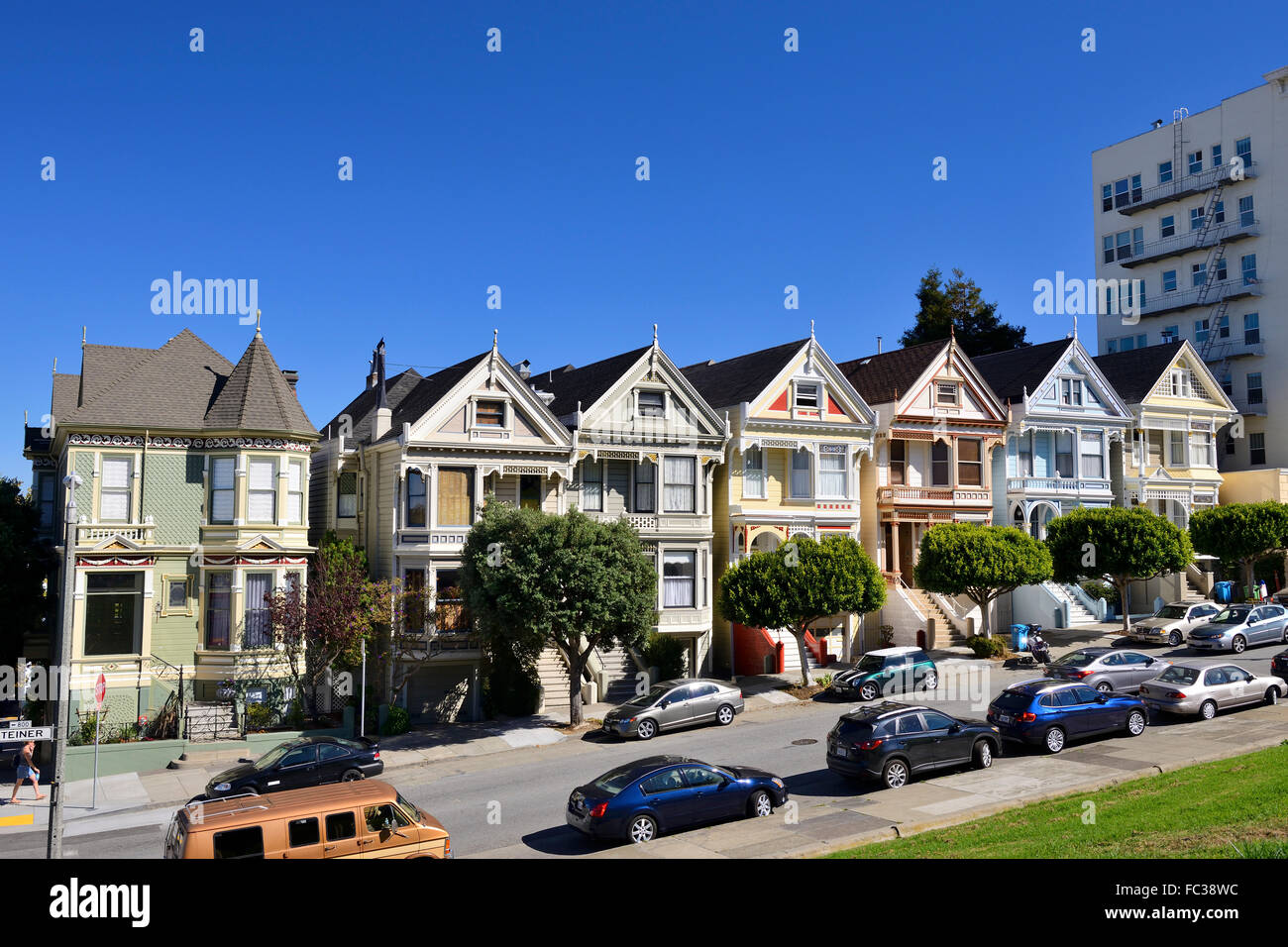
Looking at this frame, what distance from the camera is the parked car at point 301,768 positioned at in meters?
23.4

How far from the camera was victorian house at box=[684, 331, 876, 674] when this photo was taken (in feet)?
135

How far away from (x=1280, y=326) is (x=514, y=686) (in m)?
49.2

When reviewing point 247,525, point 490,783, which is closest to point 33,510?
point 247,525

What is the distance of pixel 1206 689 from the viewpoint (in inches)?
1074

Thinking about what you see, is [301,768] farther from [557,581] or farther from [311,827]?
[311,827]

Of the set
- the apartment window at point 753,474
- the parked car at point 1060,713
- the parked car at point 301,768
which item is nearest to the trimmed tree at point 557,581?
the parked car at point 301,768

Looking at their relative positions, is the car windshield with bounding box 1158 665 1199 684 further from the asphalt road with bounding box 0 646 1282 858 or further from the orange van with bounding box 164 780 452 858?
the orange van with bounding box 164 780 452 858

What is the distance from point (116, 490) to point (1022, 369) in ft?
134

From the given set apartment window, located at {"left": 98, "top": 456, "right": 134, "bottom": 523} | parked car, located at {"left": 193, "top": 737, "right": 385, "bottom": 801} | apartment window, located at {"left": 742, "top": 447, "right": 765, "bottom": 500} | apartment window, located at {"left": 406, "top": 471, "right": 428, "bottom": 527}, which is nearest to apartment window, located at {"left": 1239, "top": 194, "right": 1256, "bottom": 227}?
apartment window, located at {"left": 742, "top": 447, "right": 765, "bottom": 500}

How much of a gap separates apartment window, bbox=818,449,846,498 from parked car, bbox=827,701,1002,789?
20.3 metres

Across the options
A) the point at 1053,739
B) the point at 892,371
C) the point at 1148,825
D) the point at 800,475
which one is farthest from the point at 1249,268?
the point at 1148,825

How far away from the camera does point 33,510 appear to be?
36.4m

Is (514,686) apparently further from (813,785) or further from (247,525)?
(813,785)
